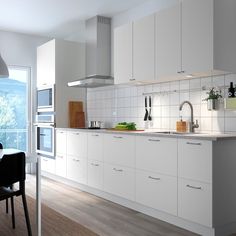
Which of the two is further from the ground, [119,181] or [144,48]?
[144,48]

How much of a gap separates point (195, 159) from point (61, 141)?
2.71 meters

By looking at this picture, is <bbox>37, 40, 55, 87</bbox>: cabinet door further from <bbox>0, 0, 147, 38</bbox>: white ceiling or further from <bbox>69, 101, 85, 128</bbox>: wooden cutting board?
<bbox>69, 101, 85, 128</bbox>: wooden cutting board

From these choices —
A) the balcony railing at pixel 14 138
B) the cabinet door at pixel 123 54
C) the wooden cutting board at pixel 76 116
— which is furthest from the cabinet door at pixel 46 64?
the cabinet door at pixel 123 54

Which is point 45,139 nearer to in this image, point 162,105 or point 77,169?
point 77,169

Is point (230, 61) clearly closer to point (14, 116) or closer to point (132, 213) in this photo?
point (132, 213)

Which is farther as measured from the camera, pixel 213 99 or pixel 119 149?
pixel 119 149

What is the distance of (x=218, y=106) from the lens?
3297mm

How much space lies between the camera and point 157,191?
321 cm

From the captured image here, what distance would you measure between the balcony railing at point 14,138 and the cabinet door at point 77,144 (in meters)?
1.60

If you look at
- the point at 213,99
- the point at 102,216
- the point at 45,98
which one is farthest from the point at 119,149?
the point at 45,98

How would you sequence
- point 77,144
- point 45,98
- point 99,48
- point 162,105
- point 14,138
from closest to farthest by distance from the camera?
1. point 162,105
2. point 77,144
3. point 99,48
4. point 45,98
5. point 14,138

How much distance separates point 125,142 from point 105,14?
2.26 meters

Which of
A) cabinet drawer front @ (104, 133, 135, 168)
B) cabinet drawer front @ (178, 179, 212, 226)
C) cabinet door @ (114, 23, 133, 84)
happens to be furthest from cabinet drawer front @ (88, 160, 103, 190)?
cabinet drawer front @ (178, 179, 212, 226)

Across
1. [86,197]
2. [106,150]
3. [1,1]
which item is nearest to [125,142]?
[106,150]
